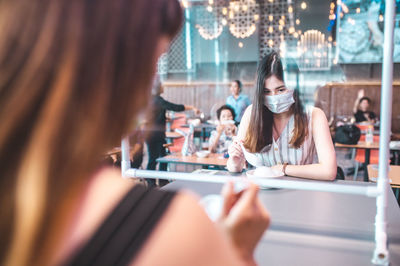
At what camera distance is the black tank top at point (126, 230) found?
34cm

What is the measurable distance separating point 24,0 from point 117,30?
91mm

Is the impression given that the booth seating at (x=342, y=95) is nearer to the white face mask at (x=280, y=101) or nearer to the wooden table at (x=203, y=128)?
the wooden table at (x=203, y=128)

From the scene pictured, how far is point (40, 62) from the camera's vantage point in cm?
31

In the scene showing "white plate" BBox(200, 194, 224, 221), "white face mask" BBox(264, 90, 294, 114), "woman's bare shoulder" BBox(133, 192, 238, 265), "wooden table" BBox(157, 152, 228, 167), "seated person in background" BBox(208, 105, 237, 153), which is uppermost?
"white face mask" BBox(264, 90, 294, 114)

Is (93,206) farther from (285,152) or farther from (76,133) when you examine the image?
(285,152)

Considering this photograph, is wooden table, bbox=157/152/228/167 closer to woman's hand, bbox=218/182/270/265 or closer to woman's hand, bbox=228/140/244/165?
woman's hand, bbox=228/140/244/165

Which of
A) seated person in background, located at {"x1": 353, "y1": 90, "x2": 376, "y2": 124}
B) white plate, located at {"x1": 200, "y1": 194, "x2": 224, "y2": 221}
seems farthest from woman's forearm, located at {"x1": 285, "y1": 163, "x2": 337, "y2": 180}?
seated person in background, located at {"x1": 353, "y1": 90, "x2": 376, "y2": 124}

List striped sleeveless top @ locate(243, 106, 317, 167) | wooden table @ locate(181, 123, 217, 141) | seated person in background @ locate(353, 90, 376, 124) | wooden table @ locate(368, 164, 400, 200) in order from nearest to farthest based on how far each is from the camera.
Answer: striped sleeveless top @ locate(243, 106, 317, 167) < wooden table @ locate(368, 164, 400, 200) < wooden table @ locate(181, 123, 217, 141) < seated person in background @ locate(353, 90, 376, 124)

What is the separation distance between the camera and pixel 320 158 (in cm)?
171

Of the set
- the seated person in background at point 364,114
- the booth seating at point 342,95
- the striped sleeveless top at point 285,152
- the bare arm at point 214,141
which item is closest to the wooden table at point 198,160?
the bare arm at point 214,141

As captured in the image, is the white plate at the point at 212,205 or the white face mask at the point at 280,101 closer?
the white plate at the point at 212,205

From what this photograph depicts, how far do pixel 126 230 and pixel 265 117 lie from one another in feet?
5.21

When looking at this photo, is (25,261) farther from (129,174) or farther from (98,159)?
(129,174)

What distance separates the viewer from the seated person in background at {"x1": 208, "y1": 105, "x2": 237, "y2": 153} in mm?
3674
